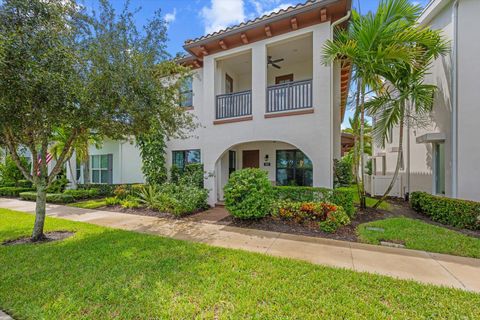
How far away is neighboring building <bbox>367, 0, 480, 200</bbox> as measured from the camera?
7277 millimetres

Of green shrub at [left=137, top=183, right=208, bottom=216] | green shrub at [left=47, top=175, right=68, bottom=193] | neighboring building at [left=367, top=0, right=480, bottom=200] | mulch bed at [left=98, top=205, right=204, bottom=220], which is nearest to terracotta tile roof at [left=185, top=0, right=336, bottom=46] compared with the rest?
neighboring building at [left=367, top=0, right=480, bottom=200]

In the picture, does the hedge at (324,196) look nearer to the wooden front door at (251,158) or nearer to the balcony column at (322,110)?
the balcony column at (322,110)

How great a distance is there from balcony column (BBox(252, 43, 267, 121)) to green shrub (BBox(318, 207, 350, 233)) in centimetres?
465

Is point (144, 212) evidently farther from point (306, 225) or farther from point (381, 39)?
point (381, 39)

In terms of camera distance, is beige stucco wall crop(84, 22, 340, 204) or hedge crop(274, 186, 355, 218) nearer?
hedge crop(274, 186, 355, 218)

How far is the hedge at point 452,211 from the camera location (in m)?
6.37

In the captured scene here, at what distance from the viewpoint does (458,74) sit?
752 cm

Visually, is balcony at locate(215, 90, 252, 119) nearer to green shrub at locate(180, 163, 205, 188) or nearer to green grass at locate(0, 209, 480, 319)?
green shrub at locate(180, 163, 205, 188)

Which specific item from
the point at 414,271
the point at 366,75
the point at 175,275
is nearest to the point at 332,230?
the point at 414,271

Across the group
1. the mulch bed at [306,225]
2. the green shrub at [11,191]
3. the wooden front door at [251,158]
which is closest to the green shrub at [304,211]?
the mulch bed at [306,225]

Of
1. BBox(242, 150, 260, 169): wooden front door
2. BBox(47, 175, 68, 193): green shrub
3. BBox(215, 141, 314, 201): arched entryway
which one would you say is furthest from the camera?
BBox(47, 175, 68, 193): green shrub

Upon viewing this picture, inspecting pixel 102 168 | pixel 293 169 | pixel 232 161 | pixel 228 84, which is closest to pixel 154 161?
pixel 232 161

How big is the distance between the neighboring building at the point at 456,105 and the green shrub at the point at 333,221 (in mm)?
4521

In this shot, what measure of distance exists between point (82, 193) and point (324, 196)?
13.3m
